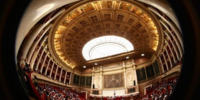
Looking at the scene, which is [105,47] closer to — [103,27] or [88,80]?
[103,27]

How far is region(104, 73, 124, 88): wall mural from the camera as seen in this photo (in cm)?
1569

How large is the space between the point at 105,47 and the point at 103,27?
15.9 ft

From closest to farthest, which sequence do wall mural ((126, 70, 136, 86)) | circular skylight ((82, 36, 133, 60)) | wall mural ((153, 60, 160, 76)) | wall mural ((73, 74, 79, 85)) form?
wall mural ((153, 60, 160, 76)) → wall mural ((126, 70, 136, 86)) → circular skylight ((82, 36, 133, 60)) → wall mural ((73, 74, 79, 85))

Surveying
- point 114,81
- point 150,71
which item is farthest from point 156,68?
point 114,81

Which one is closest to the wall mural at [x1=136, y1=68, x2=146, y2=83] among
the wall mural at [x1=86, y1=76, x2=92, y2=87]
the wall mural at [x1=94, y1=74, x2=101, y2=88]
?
the wall mural at [x1=94, y1=74, x2=101, y2=88]

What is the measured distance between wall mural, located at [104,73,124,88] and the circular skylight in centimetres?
346

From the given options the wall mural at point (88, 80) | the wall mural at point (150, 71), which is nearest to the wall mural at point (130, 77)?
the wall mural at point (150, 71)

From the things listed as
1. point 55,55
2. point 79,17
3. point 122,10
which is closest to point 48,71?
point 55,55

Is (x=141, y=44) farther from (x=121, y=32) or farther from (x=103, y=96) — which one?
(x=103, y=96)

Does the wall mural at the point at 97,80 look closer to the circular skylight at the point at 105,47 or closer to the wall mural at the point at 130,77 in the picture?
the circular skylight at the point at 105,47

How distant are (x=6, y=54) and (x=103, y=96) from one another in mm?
14154

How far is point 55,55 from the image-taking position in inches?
595

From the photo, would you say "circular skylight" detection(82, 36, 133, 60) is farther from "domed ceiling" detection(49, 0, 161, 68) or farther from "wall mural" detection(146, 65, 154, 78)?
"wall mural" detection(146, 65, 154, 78)

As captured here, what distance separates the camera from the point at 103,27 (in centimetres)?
1362
